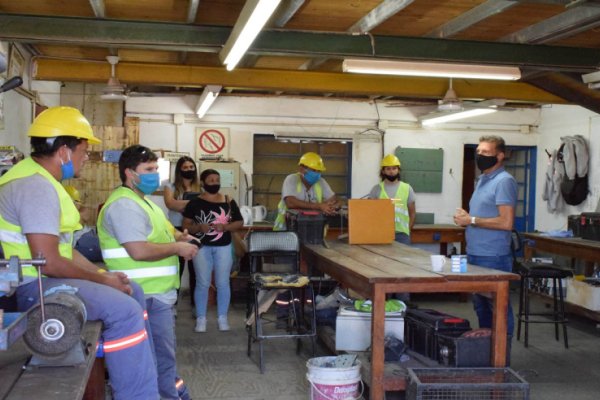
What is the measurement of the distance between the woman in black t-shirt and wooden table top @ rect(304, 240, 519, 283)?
867mm

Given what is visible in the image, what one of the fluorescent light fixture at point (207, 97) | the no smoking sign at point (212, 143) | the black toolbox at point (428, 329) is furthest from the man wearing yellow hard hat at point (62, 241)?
the no smoking sign at point (212, 143)

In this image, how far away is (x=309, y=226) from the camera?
648 cm

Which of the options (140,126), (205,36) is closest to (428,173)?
(140,126)

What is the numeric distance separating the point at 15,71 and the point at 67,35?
1001 mm

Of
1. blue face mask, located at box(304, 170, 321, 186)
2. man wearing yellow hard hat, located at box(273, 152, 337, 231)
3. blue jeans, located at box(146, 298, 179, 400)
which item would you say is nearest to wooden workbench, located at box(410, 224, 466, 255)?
man wearing yellow hard hat, located at box(273, 152, 337, 231)

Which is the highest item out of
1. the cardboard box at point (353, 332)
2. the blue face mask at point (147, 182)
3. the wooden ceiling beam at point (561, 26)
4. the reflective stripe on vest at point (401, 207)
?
the wooden ceiling beam at point (561, 26)

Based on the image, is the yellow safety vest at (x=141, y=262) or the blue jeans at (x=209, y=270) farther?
the blue jeans at (x=209, y=270)

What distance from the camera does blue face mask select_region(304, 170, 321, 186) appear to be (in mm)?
6875

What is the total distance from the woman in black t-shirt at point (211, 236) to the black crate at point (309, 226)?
0.61 meters

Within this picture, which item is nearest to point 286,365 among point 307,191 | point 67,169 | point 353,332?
point 353,332

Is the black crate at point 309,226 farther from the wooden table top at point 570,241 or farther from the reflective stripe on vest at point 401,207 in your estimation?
the wooden table top at point 570,241

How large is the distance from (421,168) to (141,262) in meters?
7.46

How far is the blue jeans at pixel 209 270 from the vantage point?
6.52 meters

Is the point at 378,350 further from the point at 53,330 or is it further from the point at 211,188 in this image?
the point at 211,188
